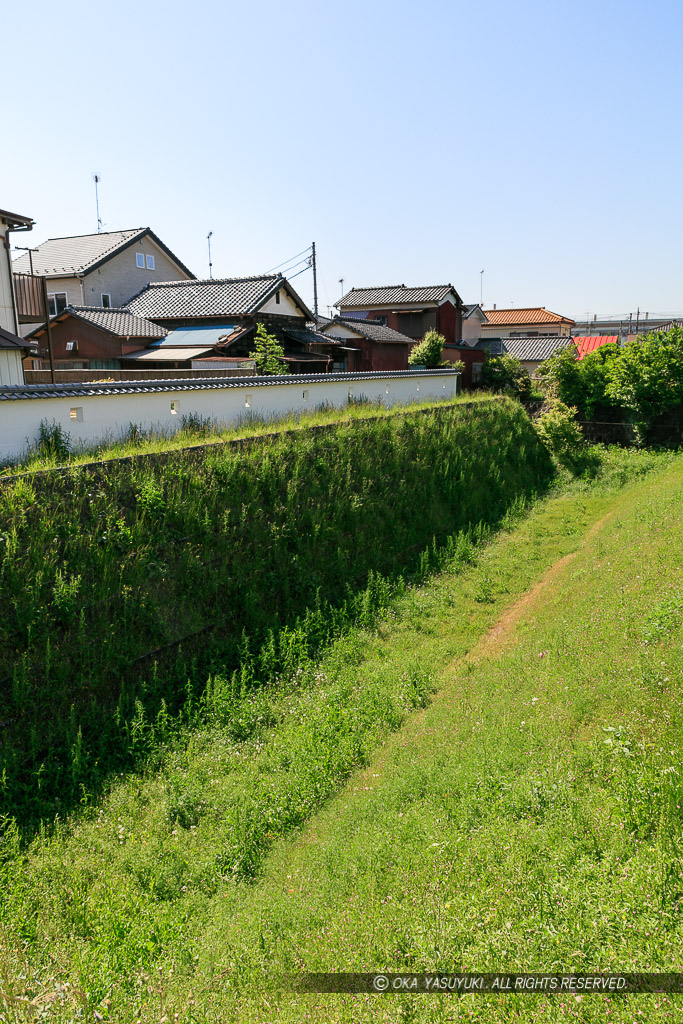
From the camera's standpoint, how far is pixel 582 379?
66.9 ft

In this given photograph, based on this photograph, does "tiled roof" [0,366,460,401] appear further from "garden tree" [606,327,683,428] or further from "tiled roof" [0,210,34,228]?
"garden tree" [606,327,683,428]

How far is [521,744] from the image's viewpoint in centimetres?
530

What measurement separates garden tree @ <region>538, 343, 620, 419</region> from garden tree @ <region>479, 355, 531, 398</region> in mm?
3158

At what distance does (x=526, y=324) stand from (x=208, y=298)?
91.6 feet

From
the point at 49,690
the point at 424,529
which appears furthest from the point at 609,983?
the point at 424,529

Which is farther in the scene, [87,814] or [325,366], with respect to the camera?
[325,366]

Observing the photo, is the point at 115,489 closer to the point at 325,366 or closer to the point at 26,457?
the point at 26,457

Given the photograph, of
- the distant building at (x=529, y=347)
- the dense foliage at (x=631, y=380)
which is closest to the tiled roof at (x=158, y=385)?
the dense foliage at (x=631, y=380)

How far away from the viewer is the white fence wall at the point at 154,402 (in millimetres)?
8000

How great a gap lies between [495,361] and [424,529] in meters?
14.7

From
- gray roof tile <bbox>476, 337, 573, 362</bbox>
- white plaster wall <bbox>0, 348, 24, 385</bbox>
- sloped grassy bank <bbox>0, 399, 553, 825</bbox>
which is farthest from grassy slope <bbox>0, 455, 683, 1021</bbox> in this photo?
gray roof tile <bbox>476, 337, 573, 362</bbox>

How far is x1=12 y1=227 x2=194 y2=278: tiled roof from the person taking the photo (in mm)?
24109

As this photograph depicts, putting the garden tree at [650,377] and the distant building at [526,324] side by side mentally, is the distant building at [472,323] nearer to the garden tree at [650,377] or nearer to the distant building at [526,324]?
the distant building at [526,324]

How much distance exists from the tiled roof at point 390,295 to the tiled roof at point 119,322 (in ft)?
45.2
